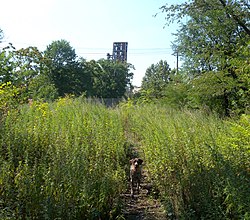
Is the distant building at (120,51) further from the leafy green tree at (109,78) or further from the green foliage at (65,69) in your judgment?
the green foliage at (65,69)

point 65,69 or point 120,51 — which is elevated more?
point 120,51

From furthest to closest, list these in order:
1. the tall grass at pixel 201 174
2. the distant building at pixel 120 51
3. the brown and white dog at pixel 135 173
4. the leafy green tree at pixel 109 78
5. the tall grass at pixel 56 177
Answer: the leafy green tree at pixel 109 78 → the distant building at pixel 120 51 → the brown and white dog at pixel 135 173 → the tall grass at pixel 201 174 → the tall grass at pixel 56 177

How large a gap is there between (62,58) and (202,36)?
33.3 metres

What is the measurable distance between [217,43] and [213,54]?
1489mm

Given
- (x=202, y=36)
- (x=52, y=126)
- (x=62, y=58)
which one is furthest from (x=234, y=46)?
(x=62, y=58)

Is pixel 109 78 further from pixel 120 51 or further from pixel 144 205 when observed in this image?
pixel 144 205

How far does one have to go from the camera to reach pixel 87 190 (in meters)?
3.06

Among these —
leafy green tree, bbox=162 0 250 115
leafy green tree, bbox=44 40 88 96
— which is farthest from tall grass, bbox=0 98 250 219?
leafy green tree, bbox=44 40 88 96

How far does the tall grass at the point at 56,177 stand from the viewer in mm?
2859

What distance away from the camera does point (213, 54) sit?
11.0 m

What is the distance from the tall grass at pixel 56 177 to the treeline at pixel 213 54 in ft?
13.2

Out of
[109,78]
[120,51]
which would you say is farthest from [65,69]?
[120,51]

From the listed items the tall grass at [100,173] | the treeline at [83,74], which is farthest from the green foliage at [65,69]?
the tall grass at [100,173]

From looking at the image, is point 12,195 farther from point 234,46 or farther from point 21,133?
point 234,46
